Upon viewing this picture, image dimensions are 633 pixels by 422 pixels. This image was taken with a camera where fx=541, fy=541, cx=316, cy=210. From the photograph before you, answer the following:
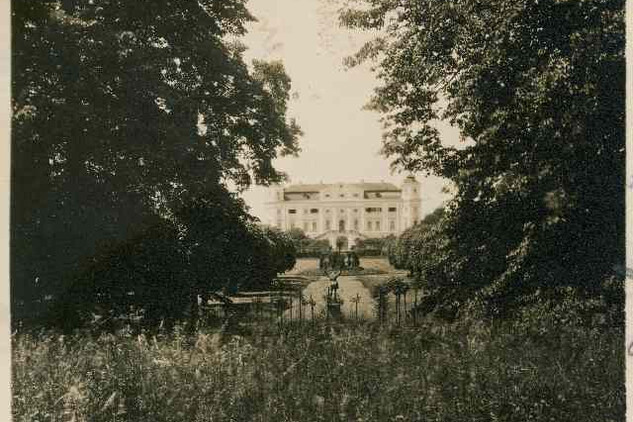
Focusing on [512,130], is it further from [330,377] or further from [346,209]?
[330,377]

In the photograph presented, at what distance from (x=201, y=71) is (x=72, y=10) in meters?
1.29

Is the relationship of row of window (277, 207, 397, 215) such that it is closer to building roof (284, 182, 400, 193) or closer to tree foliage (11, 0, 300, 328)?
building roof (284, 182, 400, 193)

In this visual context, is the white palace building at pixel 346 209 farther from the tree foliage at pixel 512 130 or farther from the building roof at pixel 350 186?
the tree foliage at pixel 512 130

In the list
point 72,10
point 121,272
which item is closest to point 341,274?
point 121,272

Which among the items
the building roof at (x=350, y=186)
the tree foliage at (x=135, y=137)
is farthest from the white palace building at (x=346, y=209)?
the tree foliage at (x=135, y=137)

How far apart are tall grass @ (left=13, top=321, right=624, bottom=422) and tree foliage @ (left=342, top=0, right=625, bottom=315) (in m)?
0.63

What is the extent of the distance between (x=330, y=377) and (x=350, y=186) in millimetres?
1733

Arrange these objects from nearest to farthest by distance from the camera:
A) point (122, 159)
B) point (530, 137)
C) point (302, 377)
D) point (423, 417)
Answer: point (423, 417) < point (302, 377) < point (530, 137) < point (122, 159)

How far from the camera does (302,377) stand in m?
4.52

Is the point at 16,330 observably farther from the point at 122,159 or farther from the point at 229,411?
the point at 229,411

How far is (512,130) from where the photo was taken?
5.00 meters

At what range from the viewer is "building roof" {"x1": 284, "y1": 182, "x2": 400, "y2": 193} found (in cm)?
513

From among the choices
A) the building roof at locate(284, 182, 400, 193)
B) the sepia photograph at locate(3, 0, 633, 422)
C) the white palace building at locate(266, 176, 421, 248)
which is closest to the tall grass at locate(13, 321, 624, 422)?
the sepia photograph at locate(3, 0, 633, 422)

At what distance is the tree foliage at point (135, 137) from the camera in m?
5.00
